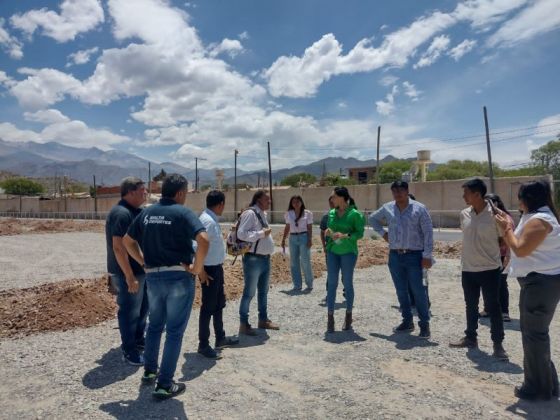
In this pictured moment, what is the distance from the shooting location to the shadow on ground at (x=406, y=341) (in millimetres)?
5039

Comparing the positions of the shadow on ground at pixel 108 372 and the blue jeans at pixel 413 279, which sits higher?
the blue jeans at pixel 413 279

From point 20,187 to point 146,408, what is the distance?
107m

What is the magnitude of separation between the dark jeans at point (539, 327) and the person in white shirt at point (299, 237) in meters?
4.89

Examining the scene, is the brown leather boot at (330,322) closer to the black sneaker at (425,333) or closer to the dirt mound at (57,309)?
the black sneaker at (425,333)

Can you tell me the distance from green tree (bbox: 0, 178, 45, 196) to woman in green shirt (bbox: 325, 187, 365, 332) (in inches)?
4140

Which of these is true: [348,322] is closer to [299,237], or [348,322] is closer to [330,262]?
[330,262]

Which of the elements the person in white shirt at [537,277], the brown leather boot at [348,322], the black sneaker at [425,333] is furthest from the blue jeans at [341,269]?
the person in white shirt at [537,277]

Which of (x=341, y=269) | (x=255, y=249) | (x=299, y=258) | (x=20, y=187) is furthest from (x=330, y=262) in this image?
(x=20, y=187)

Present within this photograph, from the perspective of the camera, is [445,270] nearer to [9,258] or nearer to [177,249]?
[177,249]

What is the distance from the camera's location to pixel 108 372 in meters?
4.36

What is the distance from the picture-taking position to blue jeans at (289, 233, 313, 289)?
8.34m

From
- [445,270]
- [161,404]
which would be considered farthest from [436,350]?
[445,270]

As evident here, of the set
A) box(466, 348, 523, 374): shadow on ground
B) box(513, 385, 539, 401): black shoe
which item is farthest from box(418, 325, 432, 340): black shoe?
box(513, 385, 539, 401): black shoe

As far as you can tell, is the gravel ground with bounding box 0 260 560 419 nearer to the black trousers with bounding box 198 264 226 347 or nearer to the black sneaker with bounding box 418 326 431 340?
the black sneaker with bounding box 418 326 431 340
